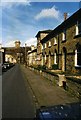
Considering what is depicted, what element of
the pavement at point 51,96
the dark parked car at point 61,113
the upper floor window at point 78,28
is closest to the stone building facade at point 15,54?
the upper floor window at point 78,28

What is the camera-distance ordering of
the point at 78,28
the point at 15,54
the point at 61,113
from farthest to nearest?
the point at 15,54 < the point at 78,28 < the point at 61,113

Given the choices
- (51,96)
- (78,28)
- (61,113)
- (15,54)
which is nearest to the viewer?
(61,113)

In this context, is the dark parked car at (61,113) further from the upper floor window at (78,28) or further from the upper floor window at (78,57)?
the upper floor window at (78,28)

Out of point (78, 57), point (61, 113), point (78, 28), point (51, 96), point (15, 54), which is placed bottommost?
point (51, 96)

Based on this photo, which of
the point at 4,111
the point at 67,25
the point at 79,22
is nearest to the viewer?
the point at 4,111

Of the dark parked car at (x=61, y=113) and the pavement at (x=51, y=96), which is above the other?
the dark parked car at (x=61, y=113)

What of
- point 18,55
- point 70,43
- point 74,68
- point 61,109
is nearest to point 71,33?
point 70,43

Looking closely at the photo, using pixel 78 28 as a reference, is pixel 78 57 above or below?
below

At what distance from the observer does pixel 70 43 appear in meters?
25.2

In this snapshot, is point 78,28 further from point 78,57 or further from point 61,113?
point 61,113

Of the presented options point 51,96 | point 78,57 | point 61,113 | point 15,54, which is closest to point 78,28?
point 78,57

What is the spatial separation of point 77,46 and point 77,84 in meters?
10.8

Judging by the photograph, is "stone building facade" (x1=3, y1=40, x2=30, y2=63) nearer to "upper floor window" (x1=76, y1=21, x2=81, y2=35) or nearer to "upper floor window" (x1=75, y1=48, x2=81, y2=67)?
"upper floor window" (x1=75, y1=48, x2=81, y2=67)

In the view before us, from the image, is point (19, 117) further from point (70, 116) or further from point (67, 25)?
point (67, 25)
